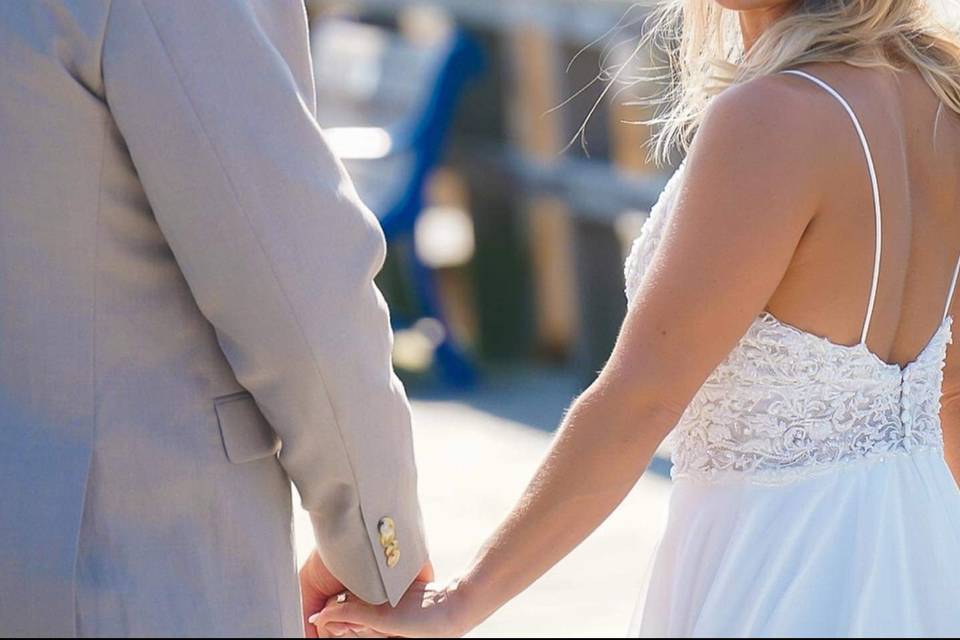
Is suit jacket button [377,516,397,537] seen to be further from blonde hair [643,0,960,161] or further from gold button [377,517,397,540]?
blonde hair [643,0,960,161]

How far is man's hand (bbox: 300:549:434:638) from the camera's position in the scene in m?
2.30

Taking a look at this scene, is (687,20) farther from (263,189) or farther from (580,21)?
(580,21)

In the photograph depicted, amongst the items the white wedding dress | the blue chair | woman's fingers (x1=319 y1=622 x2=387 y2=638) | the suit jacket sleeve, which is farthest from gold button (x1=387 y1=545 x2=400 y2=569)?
the blue chair

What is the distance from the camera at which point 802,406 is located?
2.10 metres

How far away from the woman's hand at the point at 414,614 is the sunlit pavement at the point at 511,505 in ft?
4.40

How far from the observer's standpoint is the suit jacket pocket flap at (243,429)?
6.75ft

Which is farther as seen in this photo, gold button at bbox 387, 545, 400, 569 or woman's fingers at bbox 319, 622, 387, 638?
woman's fingers at bbox 319, 622, 387, 638

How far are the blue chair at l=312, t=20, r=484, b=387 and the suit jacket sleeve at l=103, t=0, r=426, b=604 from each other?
4847mm

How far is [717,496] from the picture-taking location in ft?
7.04

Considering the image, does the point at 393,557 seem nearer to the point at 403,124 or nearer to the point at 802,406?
the point at 802,406

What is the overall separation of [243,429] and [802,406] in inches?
27.4

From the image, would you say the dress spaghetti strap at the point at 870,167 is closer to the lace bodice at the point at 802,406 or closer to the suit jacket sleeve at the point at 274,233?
the lace bodice at the point at 802,406

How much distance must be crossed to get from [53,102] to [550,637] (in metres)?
2.55

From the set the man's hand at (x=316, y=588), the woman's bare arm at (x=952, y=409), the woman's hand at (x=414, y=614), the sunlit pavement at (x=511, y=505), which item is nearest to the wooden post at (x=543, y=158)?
the sunlit pavement at (x=511, y=505)
